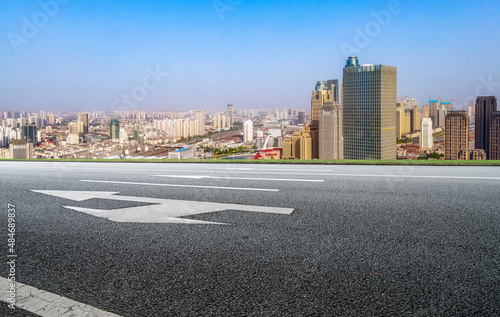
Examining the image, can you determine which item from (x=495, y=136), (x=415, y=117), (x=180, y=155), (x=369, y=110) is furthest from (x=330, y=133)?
(x=180, y=155)

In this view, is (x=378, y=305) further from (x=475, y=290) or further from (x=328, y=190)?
(x=328, y=190)

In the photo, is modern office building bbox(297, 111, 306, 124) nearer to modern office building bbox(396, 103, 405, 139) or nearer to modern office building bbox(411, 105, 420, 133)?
modern office building bbox(411, 105, 420, 133)

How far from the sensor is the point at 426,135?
1753 inches

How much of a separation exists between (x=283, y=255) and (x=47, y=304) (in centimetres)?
170

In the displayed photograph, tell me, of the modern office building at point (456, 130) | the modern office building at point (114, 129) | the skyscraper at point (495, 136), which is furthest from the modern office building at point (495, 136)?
the modern office building at point (114, 129)

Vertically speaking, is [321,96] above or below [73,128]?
above

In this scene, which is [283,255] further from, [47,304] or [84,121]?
[84,121]

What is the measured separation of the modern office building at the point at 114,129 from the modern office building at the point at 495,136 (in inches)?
765

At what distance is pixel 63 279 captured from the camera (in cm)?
264

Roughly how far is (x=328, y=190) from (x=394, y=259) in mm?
3060

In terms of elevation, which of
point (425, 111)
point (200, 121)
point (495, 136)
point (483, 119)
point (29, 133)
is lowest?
point (495, 136)

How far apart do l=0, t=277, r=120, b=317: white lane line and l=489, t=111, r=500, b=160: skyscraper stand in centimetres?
2163

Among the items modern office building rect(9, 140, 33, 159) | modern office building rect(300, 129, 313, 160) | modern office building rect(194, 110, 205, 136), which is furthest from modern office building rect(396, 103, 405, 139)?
modern office building rect(9, 140, 33, 159)

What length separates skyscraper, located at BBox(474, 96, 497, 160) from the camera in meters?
25.5
